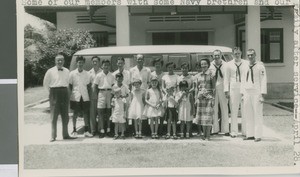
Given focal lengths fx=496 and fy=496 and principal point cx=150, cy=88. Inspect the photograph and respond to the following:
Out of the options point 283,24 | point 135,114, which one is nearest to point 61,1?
point 135,114

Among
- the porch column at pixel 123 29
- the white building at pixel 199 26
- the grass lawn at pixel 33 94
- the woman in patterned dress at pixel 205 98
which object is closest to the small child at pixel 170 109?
the woman in patterned dress at pixel 205 98

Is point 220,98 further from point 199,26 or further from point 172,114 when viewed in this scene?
point 199,26

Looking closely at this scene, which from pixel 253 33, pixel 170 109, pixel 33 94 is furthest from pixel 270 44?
pixel 33 94

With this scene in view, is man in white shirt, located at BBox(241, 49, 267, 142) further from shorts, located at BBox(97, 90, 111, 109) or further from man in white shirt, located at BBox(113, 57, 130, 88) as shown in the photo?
shorts, located at BBox(97, 90, 111, 109)

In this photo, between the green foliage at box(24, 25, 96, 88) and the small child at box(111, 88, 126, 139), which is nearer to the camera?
the green foliage at box(24, 25, 96, 88)

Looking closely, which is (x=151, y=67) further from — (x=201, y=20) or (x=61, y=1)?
(x=61, y=1)

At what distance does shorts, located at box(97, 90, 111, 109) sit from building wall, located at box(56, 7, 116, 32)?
616 mm

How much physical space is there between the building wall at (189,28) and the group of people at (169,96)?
0.15 meters

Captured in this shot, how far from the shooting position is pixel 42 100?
4.60m

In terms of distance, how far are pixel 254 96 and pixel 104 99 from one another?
1.46m

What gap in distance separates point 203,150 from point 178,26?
121cm

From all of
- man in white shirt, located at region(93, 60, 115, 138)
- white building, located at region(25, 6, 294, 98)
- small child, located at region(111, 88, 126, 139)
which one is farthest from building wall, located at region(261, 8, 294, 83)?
man in white shirt, located at region(93, 60, 115, 138)

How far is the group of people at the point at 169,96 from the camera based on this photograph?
15.7 ft

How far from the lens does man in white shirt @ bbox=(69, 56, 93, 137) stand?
15.8ft
